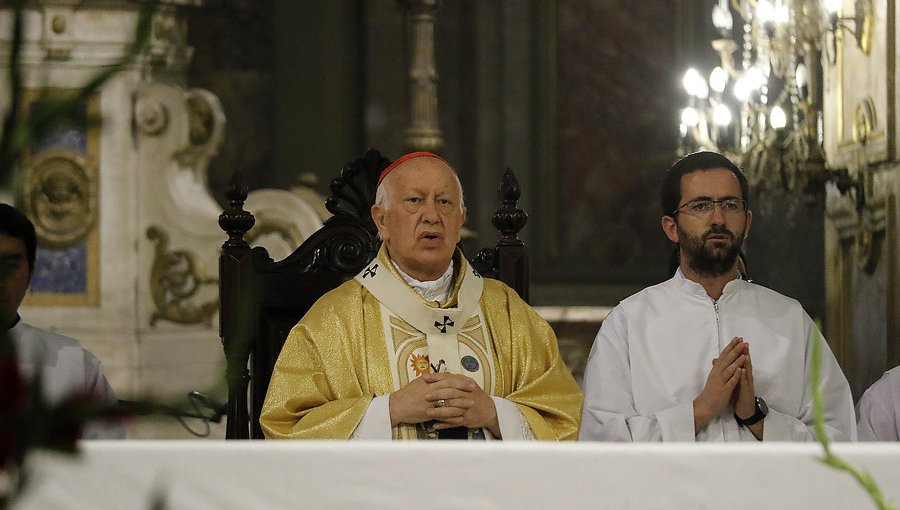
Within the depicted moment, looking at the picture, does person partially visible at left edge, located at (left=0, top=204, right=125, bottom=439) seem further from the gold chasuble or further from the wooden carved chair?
the wooden carved chair

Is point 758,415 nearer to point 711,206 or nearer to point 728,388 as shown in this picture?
point 728,388

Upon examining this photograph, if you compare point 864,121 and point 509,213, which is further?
point 864,121

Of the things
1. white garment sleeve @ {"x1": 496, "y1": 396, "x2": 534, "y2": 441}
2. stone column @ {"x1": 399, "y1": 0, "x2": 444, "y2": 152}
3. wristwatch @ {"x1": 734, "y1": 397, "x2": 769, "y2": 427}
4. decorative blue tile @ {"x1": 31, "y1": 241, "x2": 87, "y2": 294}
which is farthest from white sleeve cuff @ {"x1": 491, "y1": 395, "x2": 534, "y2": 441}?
stone column @ {"x1": 399, "y1": 0, "x2": 444, "y2": 152}

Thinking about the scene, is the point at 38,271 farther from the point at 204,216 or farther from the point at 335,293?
the point at 335,293

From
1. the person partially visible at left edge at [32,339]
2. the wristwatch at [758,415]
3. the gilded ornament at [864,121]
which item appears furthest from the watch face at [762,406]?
the gilded ornament at [864,121]

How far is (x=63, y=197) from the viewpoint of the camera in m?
7.13

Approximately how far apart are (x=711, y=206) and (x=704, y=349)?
15.1 inches

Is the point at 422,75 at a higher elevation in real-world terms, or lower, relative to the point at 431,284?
higher

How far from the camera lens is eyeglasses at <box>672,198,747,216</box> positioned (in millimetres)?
3152

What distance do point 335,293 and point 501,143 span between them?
7.39 meters

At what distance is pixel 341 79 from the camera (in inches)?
430

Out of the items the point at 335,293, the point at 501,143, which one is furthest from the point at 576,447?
the point at 501,143

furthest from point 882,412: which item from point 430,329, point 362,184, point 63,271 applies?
point 63,271

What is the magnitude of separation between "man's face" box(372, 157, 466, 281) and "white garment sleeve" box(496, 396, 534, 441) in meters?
0.40
